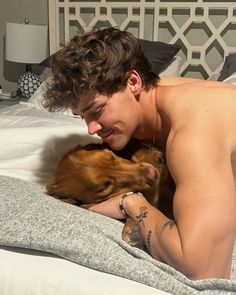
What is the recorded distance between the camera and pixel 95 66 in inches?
47.9

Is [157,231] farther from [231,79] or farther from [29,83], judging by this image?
[29,83]

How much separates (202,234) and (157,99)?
502 millimetres

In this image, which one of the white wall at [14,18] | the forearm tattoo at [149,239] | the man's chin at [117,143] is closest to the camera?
the forearm tattoo at [149,239]

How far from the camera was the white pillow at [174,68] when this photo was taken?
2.70 meters

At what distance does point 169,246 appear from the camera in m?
0.97

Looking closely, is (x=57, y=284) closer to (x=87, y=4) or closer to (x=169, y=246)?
(x=169, y=246)

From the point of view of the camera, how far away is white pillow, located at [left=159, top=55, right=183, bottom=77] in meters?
2.70

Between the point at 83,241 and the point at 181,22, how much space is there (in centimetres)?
226

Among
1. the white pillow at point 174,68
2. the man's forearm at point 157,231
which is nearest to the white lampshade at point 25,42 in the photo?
the white pillow at point 174,68

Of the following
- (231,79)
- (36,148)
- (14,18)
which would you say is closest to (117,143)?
(36,148)

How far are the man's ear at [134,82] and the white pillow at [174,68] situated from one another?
1.45 m

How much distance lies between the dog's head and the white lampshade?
198 cm

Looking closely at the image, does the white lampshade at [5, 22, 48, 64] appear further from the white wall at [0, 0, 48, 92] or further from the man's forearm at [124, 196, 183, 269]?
the man's forearm at [124, 196, 183, 269]

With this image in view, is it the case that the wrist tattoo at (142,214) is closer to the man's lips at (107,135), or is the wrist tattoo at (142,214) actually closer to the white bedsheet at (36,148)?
the man's lips at (107,135)
